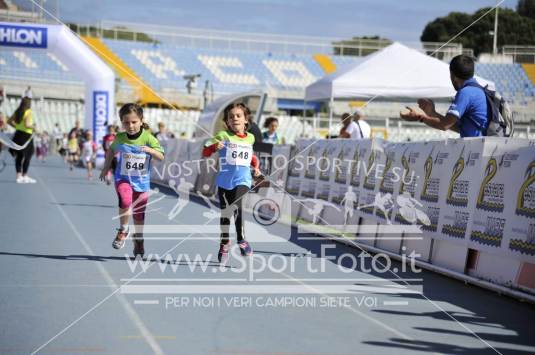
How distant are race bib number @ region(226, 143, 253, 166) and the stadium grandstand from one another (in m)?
39.5

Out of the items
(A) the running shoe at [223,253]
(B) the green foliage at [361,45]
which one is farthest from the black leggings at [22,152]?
(B) the green foliage at [361,45]

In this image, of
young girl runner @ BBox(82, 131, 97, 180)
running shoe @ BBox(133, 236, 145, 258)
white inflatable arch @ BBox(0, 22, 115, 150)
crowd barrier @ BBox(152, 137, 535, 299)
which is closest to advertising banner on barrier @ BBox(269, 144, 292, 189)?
crowd barrier @ BBox(152, 137, 535, 299)

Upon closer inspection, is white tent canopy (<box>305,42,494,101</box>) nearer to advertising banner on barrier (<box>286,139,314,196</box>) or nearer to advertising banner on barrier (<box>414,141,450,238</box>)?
advertising banner on barrier (<box>286,139,314,196</box>)

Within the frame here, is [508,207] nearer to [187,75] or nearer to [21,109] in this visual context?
[21,109]

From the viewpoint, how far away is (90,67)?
32281mm

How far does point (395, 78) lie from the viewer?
21266mm

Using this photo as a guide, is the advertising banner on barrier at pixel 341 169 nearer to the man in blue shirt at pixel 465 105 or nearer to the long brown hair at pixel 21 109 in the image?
the man in blue shirt at pixel 465 105

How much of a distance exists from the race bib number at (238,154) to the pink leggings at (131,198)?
1.11m

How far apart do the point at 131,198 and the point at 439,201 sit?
3474 millimetres

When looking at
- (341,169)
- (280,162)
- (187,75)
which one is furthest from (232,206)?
(187,75)

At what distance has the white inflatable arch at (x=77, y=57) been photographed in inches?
1175

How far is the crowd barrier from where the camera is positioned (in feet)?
25.8

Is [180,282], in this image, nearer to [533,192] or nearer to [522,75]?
[533,192]

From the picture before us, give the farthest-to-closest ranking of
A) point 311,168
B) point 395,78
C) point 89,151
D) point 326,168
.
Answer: point 89,151 < point 395,78 < point 311,168 < point 326,168
